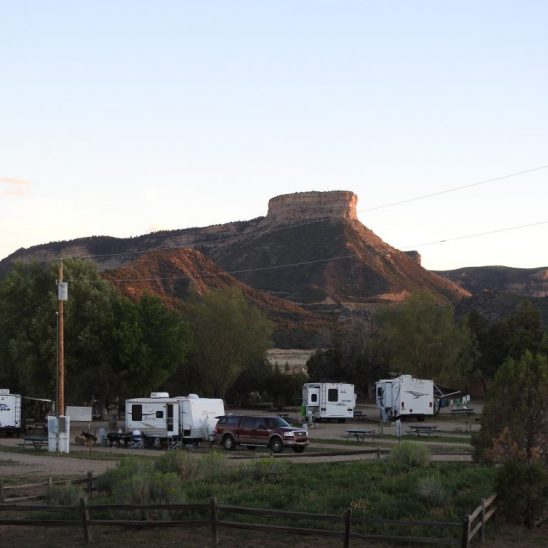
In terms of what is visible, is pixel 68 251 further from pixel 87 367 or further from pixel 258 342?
pixel 87 367

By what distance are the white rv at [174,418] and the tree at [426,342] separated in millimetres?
27147

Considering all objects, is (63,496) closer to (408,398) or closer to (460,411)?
(408,398)

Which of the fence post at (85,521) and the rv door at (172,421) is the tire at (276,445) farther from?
the fence post at (85,521)

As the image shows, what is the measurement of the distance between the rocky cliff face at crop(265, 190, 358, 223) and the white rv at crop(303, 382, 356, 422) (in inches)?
5042

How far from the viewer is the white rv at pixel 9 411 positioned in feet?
140

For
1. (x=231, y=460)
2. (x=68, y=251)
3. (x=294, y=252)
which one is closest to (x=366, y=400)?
(x=231, y=460)

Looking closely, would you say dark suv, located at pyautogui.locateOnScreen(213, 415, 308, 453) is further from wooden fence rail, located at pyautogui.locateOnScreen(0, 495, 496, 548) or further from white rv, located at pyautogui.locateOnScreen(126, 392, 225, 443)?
wooden fence rail, located at pyautogui.locateOnScreen(0, 495, 496, 548)

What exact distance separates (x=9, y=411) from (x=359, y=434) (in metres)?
18.1

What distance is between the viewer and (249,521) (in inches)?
628

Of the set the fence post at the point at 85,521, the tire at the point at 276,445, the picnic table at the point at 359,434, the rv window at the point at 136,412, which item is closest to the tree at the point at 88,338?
the rv window at the point at 136,412

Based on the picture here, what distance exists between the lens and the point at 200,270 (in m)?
131

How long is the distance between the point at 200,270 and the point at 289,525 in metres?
116

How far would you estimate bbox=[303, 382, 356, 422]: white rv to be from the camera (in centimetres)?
4953

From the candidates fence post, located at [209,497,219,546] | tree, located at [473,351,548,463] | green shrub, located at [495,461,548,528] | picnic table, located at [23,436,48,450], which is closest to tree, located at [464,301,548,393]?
picnic table, located at [23,436,48,450]
